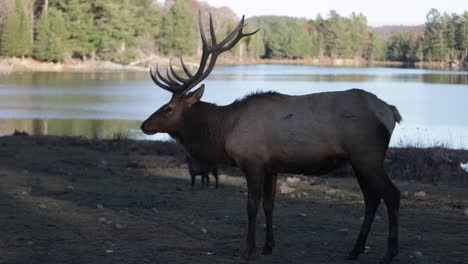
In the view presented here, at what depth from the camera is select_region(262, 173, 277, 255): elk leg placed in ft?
24.0

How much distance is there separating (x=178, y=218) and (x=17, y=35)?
72252 mm

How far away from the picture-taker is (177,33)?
119438 mm

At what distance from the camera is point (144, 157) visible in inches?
626

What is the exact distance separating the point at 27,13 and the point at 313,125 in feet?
279

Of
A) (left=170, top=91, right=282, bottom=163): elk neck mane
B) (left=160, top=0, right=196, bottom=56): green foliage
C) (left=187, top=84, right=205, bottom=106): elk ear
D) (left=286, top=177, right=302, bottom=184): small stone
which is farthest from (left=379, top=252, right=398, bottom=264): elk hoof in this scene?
(left=160, top=0, right=196, bottom=56): green foliage

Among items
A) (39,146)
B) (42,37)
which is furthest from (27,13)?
(39,146)

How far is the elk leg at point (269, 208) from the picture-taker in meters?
7.33

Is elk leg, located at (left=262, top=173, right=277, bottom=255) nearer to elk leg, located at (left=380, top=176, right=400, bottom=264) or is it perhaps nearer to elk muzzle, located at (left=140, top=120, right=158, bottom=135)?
elk leg, located at (left=380, top=176, right=400, bottom=264)

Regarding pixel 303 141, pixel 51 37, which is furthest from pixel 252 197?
pixel 51 37

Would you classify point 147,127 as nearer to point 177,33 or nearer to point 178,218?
point 178,218

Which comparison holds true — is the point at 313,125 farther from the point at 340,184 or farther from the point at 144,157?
the point at 144,157

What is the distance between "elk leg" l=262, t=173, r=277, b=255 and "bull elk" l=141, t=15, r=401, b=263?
0.03 ft

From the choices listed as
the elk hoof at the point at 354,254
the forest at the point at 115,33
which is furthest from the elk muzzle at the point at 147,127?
the forest at the point at 115,33

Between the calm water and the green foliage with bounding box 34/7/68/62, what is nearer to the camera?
the calm water
